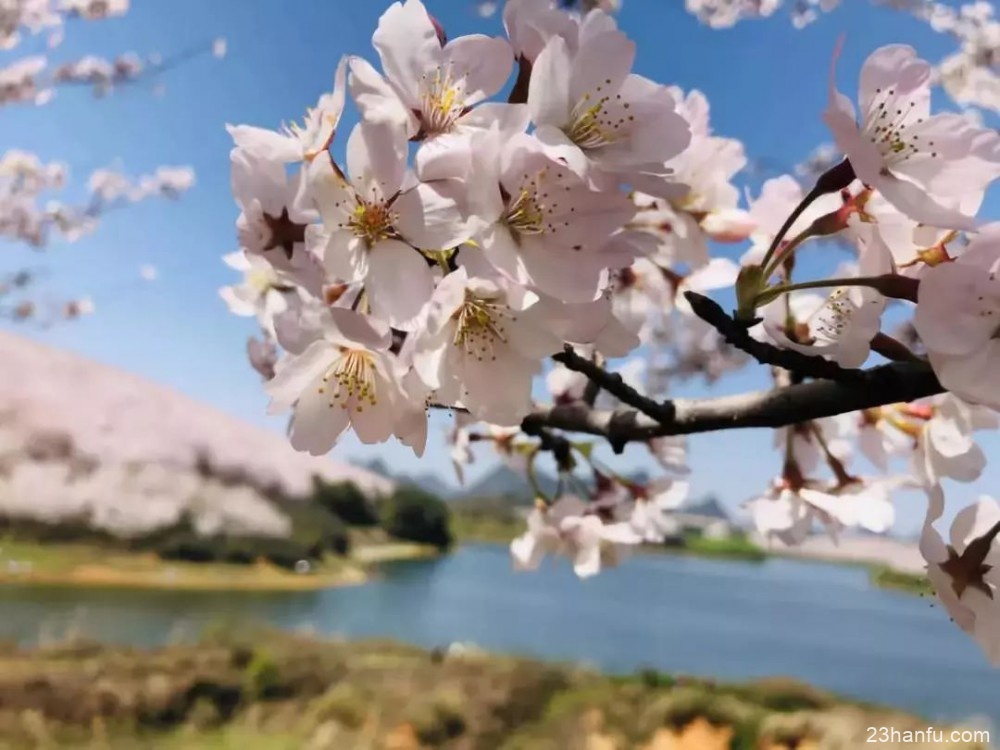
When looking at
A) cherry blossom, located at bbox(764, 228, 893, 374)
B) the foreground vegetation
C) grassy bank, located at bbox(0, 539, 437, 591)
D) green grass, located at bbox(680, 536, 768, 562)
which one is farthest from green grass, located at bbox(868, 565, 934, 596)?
cherry blossom, located at bbox(764, 228, 893, 374)

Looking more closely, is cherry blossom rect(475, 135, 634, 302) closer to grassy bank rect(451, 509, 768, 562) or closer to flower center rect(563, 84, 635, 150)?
flower center rect(563, 84, 635, 150)

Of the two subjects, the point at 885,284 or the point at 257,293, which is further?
the point at 257,293

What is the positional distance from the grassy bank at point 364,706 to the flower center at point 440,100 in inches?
64.2

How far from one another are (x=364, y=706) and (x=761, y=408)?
1.65 metres

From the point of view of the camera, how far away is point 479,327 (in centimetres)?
28

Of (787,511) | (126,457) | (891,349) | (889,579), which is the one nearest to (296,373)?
(891,349)

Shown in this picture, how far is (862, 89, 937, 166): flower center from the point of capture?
250 mm

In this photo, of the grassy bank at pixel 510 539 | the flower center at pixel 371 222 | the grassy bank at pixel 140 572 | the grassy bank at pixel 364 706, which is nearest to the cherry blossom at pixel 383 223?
the flower center at pixel 371 222

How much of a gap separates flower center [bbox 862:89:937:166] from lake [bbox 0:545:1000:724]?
1.69 m

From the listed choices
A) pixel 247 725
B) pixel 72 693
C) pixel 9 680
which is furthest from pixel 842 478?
pixel 9 680

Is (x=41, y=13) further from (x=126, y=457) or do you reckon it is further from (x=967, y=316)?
(x=967, y=316)

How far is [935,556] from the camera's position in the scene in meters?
0.31

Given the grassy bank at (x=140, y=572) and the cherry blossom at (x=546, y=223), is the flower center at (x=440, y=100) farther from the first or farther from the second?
the grassy bank at (x=140, y=572)

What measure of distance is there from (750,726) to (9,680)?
166 centimetres
